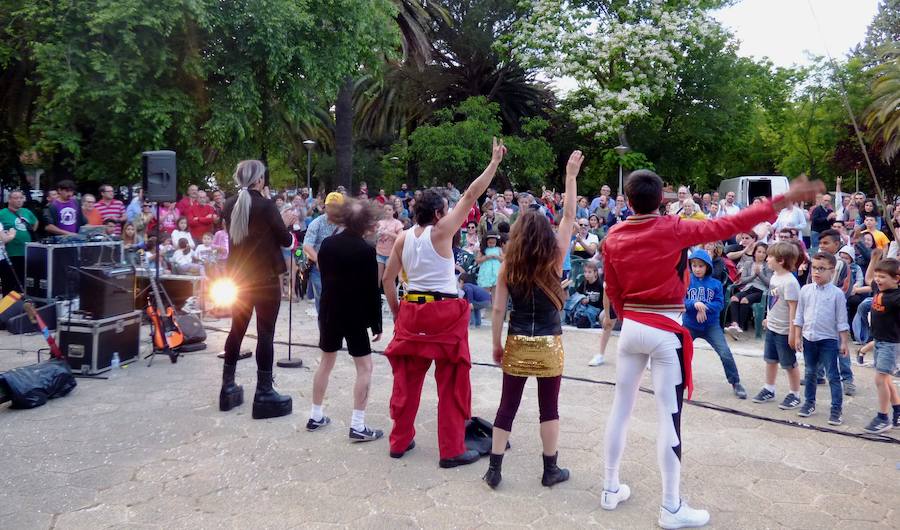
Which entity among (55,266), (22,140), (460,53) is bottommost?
(55,266)

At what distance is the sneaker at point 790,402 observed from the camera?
541 centimetres

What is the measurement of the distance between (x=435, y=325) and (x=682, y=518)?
163 cm

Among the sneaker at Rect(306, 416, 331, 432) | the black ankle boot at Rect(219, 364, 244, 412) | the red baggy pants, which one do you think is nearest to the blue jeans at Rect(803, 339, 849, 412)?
the red baggy pants

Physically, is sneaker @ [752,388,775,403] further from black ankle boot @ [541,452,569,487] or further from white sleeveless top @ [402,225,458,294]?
white sleeveless top @ [402,225,458,294]

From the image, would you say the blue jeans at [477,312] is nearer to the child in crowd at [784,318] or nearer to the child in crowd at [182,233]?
the child in crowd at [784,318]

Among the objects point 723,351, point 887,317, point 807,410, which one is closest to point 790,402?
point 807,410

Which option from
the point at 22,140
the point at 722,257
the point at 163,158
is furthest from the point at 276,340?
the point at 22,140

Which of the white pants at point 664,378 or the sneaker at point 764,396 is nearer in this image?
the white pants at point 664,378

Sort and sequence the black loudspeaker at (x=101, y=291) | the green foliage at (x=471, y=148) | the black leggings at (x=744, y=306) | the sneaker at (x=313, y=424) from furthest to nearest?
the green foliage at (x=471, y=148) < the black leggings at (x=744, y=306) < the black loudspeaker at (x=101, y=291) < the sneaker at (x=313, y=424)

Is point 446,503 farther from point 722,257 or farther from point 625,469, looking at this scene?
point 722,257

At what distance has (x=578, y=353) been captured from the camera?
24.3ft

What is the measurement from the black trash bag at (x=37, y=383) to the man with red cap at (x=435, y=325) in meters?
3.01

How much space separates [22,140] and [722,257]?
49.0ft

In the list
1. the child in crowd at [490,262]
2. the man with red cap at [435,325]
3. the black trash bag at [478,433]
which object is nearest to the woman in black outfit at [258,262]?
the man with red cap at [435,325]
